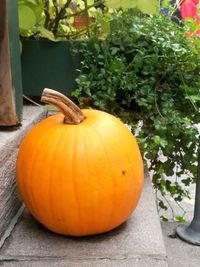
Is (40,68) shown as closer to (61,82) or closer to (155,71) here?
(61,82)

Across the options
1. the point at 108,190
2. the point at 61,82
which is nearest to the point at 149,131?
the point at 61,82

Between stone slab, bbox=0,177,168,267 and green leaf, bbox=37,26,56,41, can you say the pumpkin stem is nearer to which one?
stone slab, bbox=0,177,168,267

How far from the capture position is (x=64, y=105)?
1173 mm

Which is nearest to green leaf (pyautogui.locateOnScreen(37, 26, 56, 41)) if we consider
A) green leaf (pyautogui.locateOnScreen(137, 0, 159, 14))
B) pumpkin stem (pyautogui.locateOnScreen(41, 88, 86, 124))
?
green leaf (pyautogui.locateOnScreen(137, 0, 159, 14))

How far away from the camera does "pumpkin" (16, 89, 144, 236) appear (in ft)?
3.61

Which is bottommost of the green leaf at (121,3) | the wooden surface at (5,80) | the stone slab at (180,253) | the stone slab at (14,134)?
the stone slab at (180,253)

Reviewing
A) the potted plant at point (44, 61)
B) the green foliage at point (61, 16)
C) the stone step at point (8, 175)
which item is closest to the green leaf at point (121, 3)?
the green foliage at point (61, 16)

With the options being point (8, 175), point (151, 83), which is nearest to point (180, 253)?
point (151, 83)

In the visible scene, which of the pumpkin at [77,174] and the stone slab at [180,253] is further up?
the pumpkin at [77,174]

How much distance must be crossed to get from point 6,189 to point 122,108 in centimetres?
67

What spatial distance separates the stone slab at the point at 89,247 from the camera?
1042 millimetres

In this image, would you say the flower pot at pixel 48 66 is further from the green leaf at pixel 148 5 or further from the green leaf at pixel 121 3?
the green leaf at pixel 148 5

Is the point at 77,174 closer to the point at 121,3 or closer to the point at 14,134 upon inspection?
the point at 14,134

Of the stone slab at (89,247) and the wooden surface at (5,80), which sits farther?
the wooden surface at (5,80)
